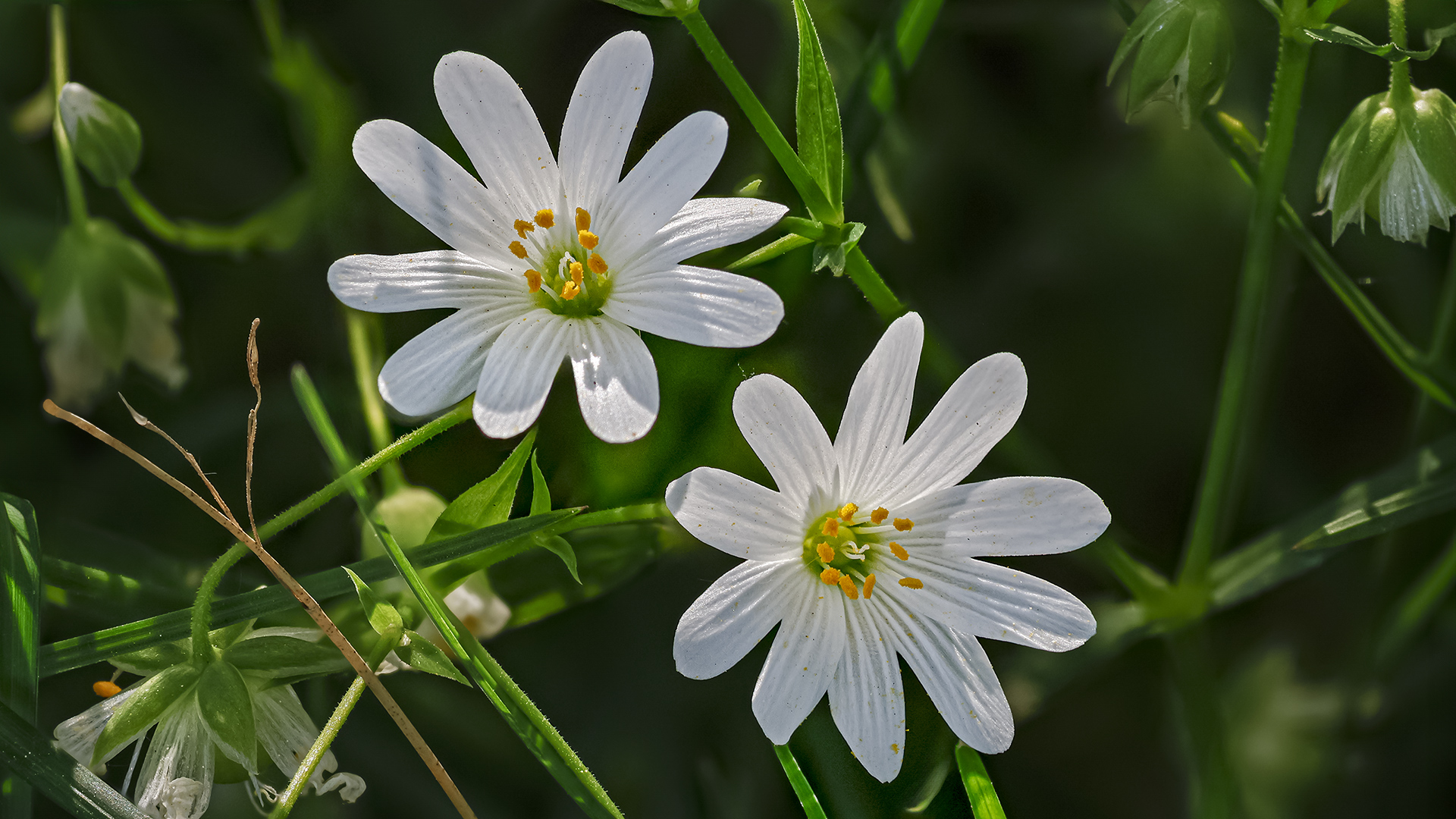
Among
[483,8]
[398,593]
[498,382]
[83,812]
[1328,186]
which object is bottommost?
[83,812]

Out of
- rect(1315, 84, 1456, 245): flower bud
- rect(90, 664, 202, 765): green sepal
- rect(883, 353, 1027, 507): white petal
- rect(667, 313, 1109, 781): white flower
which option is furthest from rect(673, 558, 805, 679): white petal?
rect(1315, 84, 1456, 245): flower bud

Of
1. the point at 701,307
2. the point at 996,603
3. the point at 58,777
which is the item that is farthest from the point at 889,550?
the point at 58,777

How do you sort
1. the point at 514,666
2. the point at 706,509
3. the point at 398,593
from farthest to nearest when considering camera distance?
the point at 514,666
the point at 398,593
the point at 706,509

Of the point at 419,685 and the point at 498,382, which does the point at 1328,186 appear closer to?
the point at 498,382

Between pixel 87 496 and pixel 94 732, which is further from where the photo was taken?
pixel 87 496

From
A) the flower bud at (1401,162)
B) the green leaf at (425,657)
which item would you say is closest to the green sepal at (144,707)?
the green leaf at (425,657)

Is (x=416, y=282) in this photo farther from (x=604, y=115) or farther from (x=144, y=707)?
(x=144, y=707)

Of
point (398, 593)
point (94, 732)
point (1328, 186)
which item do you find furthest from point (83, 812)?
point (1328, 186)

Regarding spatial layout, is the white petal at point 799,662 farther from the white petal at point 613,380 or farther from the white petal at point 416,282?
the white petal at point 416,282
